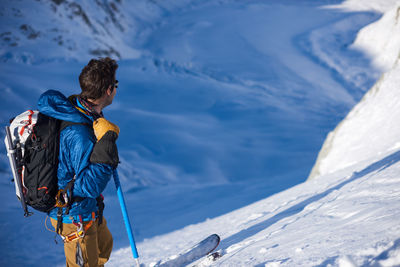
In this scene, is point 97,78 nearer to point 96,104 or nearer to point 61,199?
point 96,104

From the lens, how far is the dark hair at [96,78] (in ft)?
6.02

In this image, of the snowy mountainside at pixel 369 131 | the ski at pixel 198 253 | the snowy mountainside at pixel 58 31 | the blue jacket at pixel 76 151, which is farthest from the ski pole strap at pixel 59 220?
the snowy mountainside at pixel 58 31

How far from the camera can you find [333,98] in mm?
13656

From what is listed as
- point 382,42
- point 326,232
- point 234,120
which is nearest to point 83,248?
point 326,232

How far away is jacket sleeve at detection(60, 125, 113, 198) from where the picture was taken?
1.71 m

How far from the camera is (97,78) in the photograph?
1.83 metres

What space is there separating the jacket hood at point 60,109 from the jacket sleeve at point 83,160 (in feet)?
0.16

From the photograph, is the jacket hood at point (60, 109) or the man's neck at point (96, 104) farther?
the man's neck at point (96, 104)

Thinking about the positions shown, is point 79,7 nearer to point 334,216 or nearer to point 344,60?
point 344,60

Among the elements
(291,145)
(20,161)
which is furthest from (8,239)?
(291,145)

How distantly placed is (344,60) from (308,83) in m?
2.98

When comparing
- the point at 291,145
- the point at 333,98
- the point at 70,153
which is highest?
the point at 333,98

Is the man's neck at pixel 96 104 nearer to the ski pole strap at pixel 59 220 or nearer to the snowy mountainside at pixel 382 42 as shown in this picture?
the ski pole strap at pixel 59 220

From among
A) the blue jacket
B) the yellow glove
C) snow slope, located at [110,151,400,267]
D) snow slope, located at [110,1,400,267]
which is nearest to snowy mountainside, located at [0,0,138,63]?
snow slope, located at [110,1,400,267]
